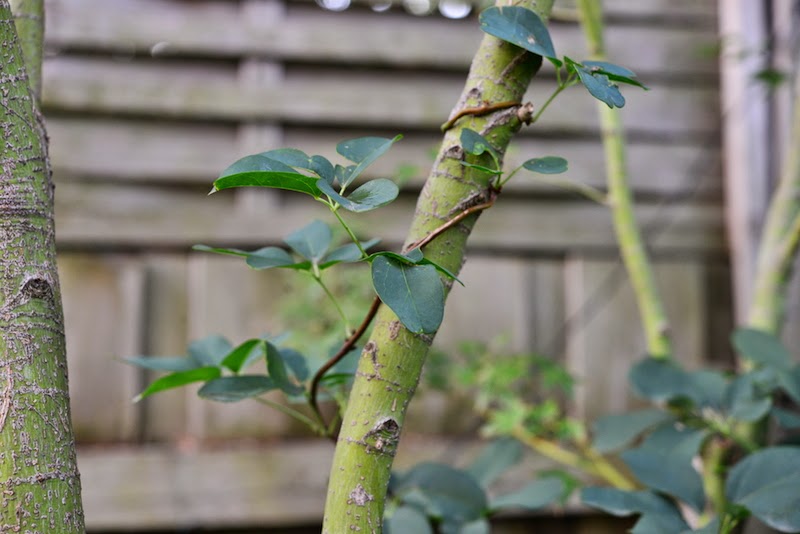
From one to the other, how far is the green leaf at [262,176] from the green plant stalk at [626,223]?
77 centimetres

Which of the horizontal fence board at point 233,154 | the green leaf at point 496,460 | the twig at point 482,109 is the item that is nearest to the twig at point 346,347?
the twig at point 482,109

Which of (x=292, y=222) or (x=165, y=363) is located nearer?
(x=165, y=363)

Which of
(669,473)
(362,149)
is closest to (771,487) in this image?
(669,473)

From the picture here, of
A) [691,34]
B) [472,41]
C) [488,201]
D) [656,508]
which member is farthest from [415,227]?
[691,34]

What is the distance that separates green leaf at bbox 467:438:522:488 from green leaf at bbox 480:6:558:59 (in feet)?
1.84

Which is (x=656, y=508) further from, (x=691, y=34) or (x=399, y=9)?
(x=691, y=34)

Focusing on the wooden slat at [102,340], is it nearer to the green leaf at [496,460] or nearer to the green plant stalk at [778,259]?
the green leaf at [496,460]

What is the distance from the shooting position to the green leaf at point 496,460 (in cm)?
88

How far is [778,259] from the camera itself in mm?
1022

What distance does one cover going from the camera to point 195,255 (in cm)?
148

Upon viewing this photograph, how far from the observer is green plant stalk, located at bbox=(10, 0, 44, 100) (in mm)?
568

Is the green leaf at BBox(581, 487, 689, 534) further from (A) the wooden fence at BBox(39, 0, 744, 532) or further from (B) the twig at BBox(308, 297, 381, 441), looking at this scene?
(A) the wooden fence at BBox(39, 0, 744, 532)

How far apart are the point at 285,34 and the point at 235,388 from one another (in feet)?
3.55

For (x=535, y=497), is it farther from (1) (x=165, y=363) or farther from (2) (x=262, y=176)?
(2) (x=262, y=176)
